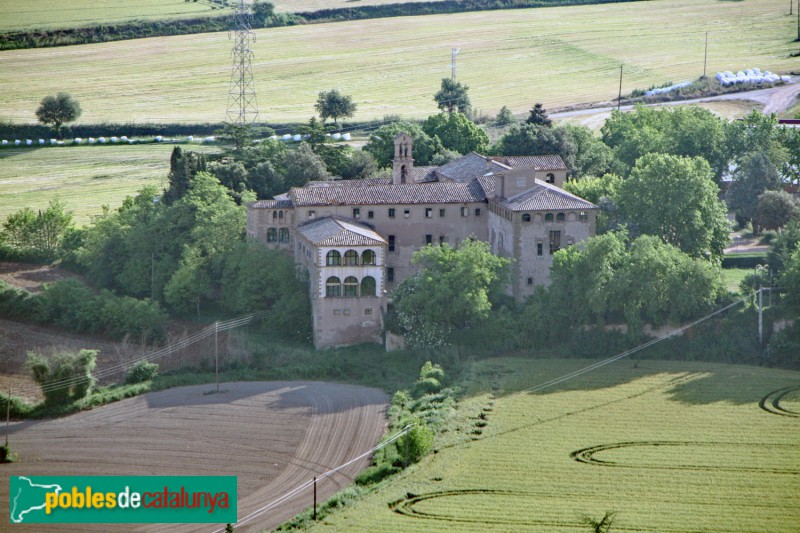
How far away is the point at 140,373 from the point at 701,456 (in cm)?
3249

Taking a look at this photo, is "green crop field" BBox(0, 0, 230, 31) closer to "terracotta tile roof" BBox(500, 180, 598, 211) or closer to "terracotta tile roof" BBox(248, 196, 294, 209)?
"terracotta tile roof" BBox(248, 196, 294, 209)

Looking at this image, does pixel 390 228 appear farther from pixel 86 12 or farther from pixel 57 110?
pixel 86 12

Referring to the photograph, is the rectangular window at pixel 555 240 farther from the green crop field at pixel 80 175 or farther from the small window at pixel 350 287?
the green crop field at pixel 80 175

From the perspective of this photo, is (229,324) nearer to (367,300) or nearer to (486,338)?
(367,300)

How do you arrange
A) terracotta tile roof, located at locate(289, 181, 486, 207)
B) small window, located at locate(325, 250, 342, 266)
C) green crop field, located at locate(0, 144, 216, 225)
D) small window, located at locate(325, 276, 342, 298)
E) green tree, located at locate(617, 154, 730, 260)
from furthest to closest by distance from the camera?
1. green crop field, located at locate(0, 144, 216, 225)
2. green tree, located at locate(617, 154, 730, 260)
3. terracotta tile roof, located at locate(289, 181, 486, 207)
4. small window, located at locate(325, 276, 342, 298)
5. small window, located at locate(325, 250, 342, 266)

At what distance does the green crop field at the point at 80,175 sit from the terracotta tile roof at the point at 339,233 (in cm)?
2953

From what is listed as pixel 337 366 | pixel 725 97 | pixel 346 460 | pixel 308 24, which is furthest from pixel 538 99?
pixel 346 460

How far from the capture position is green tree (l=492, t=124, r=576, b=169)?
107562 millimetres

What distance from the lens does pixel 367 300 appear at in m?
84.9

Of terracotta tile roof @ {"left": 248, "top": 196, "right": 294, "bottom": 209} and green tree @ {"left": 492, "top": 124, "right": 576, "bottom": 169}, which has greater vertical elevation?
green tree @ {"left": 492, "top": 124, "right": 576, "bottom": 169}

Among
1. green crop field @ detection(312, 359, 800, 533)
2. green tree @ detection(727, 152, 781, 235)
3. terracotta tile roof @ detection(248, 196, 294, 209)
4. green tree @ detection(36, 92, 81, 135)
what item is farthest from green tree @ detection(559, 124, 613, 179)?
green tree @ detection(36, 92, 81, 135)

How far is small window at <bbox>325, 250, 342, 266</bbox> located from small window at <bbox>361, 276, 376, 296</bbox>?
191 centimetres

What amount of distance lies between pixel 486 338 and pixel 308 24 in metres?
94.8

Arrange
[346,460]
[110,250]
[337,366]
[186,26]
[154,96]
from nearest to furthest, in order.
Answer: [346,460], [337,366], [110,250], [154,96], [186,26]
